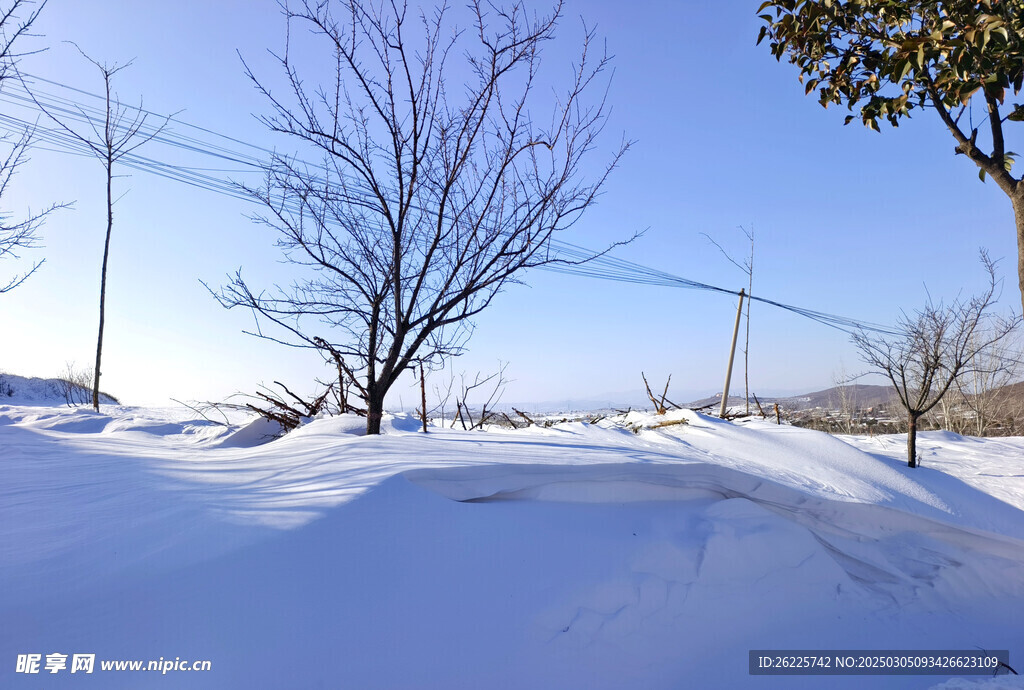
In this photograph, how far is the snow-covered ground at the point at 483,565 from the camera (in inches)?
60.8

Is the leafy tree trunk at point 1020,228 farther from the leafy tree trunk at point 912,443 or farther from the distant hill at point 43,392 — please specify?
the distant hill at point 43,392

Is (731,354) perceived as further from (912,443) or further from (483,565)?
(483,565)

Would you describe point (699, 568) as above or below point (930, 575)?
above

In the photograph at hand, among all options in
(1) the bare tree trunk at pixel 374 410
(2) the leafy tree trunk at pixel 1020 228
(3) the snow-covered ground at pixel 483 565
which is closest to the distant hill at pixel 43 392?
(1) the bare tree trunk at pixel 374 410

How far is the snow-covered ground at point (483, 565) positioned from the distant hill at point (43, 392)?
Answer: 952 cm

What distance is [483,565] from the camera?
197cm

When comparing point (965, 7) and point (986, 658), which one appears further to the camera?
point (965, 7)

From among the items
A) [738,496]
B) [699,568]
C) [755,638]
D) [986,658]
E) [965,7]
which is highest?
[965,7]

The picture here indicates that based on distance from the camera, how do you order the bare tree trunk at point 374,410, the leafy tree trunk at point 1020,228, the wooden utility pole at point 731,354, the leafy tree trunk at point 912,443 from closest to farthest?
1. the leafy tree trunk at point 1020,228
2. the bare tree trunk at point 374,410
3. the leafy tree trunk at point 912,443
4. the wooden utility pole at point 731,354

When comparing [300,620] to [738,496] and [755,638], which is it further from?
[738,496]

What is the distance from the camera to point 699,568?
2.18 metres

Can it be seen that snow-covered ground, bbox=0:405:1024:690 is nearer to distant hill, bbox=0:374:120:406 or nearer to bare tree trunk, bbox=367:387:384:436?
bare tree trunk, bbox=367:387:384:436

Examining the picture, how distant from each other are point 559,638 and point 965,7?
3.36 m

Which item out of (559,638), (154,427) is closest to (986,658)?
(559,638)
